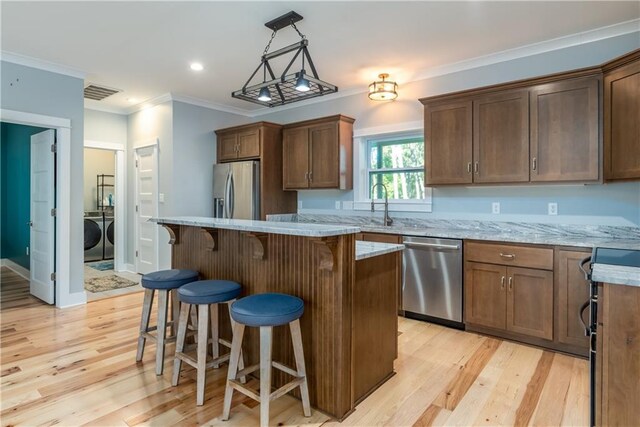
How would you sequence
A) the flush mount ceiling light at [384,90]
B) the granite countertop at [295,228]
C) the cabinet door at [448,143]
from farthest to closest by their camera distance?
the flush mount ceiling light at [384,90], the cabinet door at [448,143], the granite countertop at [295,228]

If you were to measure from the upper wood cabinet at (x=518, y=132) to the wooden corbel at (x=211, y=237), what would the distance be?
224 cm

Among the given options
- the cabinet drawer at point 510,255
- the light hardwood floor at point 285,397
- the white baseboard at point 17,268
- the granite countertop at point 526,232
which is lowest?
the light hardwood floor at point 285,397

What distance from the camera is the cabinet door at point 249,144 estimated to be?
4898 mm

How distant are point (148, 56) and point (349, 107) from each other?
94.6 inches

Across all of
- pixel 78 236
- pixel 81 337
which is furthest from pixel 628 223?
pixel 78 236

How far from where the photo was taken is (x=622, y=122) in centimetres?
269

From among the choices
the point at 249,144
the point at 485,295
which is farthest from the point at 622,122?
the point at 249,144

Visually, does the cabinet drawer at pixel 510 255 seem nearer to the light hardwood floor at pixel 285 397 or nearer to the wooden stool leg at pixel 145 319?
the light hardwood floor at pixel 285 397

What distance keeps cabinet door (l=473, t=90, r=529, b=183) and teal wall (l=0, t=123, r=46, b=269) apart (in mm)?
5709

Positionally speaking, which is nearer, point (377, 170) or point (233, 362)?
point (233, 362)

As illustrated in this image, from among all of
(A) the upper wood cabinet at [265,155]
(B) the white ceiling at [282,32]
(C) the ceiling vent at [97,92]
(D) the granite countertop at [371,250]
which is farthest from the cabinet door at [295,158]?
(D) the granite countertop at [371,250]

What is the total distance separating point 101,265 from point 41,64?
386 cm

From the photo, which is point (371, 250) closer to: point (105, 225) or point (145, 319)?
point (145, 319)

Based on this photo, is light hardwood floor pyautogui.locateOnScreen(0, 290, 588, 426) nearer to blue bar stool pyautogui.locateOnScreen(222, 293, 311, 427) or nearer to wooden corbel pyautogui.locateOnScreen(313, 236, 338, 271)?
blue bar stool pyautogui.locateOnScreen(222, 293, 311, 427)
